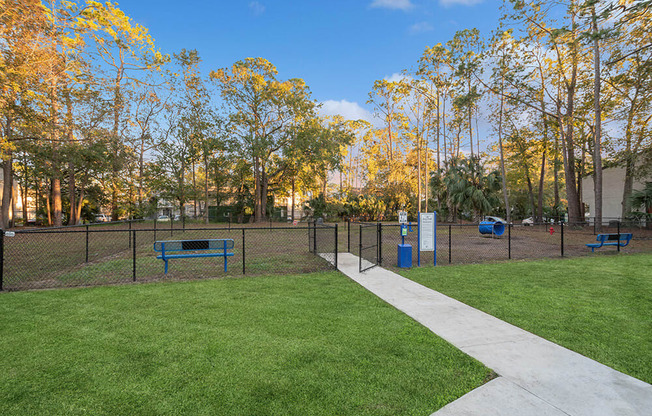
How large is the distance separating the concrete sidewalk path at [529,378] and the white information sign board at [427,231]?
4343 mm

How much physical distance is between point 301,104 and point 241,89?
22.3 feet

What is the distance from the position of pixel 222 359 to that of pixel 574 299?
6.11 m

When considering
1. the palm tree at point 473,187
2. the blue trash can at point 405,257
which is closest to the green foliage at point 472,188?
the palm tree at point 473,187

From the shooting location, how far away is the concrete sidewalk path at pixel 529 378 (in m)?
2.61

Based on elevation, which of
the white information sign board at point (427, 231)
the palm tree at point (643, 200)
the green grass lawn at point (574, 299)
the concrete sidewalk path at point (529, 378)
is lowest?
the green grass lawn at point (574, 299)

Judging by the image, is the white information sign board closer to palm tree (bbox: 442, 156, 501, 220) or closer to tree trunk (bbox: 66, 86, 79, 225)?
tree trunk (bbox: 66, 86, 79, 225)

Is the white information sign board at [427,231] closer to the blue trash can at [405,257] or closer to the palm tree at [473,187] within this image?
the blue trash can at [405,257]

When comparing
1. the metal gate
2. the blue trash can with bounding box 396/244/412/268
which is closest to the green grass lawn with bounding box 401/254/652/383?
the blue trash can with bounding box 396/244/412/268

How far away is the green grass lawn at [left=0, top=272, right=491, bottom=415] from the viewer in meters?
2.73

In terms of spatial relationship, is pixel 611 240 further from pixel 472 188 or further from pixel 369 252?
pixel 472 188

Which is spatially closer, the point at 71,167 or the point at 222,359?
the point at 222,359

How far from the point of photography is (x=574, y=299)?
5871 millimetres

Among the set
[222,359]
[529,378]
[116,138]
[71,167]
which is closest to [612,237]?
[529,378]

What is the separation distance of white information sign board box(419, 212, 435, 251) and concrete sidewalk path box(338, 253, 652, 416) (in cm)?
434
